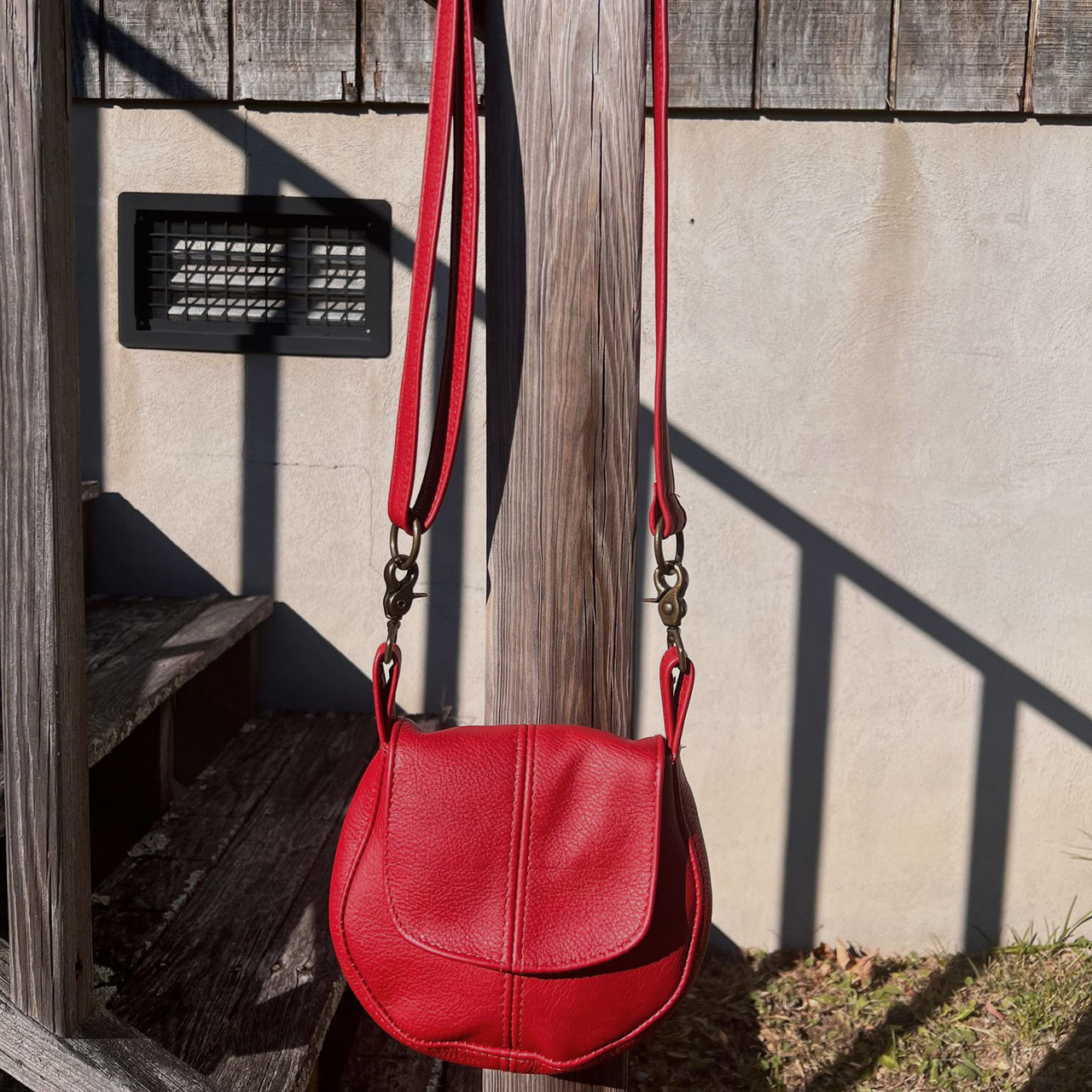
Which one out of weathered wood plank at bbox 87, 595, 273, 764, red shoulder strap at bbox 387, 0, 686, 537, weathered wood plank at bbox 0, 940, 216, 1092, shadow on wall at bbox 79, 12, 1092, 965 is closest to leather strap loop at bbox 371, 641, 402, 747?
red shoulder strap at bbox 387, 0, 686, 537

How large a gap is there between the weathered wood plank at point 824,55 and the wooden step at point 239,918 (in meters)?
2.09

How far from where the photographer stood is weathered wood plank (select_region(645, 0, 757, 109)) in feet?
9.23

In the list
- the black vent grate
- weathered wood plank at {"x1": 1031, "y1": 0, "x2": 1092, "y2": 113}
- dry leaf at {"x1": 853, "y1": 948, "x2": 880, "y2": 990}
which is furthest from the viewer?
dry leaf at {"x1": 853, "y1": 948, "x2": 880, "y2": 990}

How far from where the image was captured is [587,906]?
1118 millimetres

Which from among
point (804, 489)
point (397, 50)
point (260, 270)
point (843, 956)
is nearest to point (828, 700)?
point (804, 489)

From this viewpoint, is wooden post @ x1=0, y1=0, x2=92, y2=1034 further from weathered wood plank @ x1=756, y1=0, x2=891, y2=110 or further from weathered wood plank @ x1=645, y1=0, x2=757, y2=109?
weathered wood plank @ x1=756, y1=0, x2=891, y2=110

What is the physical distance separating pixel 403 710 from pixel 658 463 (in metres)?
2.15

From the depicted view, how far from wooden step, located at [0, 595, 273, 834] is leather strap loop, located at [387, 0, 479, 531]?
111 cm

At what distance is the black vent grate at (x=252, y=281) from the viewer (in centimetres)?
303

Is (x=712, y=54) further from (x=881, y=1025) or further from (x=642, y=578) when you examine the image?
(x=881, y=1025)

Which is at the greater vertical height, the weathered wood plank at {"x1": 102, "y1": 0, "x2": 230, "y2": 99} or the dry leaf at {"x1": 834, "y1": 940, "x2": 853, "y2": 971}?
the weathered wood plank at {"x1": 102, "y1": 0, "x2": 230, "y2": 99}

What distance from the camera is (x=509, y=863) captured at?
1125 millimetres

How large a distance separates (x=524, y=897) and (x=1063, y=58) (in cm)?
270

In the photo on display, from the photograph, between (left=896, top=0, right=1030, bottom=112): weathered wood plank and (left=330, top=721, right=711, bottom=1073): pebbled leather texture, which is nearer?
(left=330, top=721, right=711, bottom=1073): pebbled leather texture
